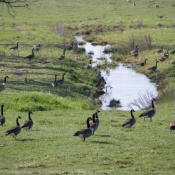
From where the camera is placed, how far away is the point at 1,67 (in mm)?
36469

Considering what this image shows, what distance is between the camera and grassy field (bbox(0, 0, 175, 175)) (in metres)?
14.8

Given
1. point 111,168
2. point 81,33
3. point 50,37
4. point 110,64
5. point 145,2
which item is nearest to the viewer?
point 111,168

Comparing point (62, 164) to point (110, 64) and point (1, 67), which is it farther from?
point (110, 64)

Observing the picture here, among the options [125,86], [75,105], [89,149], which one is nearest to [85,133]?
[89,149]

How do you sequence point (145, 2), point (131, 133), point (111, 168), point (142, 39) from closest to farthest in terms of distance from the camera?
point (111, 168) → point (131, 133) → point (142, 39) → point (145, 2)

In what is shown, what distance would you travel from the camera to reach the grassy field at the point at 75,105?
14773 millimetres

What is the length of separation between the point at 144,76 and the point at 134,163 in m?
29.3

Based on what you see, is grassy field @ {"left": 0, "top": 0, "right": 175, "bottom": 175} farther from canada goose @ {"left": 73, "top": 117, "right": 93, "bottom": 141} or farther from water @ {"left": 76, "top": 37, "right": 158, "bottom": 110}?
water @ {"left": 76, "top": 37, "right": 158, "bottom": 110}

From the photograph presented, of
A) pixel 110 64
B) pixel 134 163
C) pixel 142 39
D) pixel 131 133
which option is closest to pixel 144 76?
pixel 110 64

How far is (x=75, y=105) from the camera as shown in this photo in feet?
86.2

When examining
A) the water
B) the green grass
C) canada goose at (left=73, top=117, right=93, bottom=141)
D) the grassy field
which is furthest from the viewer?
the water

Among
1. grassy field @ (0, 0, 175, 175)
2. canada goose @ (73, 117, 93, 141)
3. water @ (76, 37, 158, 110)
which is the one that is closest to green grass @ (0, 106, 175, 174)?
grassy field @ (0, 0, 175, 175)

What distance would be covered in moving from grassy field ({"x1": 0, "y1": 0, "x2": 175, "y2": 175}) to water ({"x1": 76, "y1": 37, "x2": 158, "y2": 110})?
3.05 ft

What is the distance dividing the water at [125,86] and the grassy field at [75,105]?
3.05 feet
